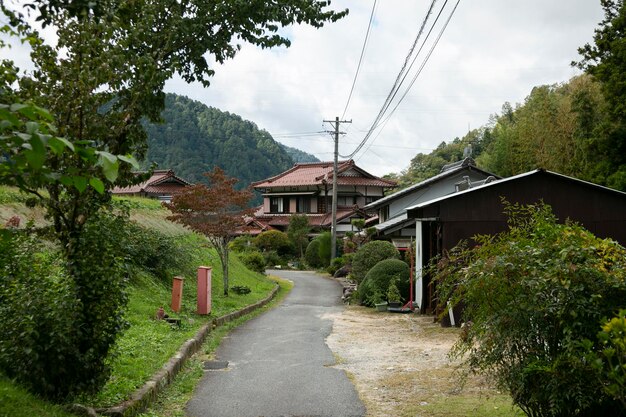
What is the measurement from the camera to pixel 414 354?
11.0 metres

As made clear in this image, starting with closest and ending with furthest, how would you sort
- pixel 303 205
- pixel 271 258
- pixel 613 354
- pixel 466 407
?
pixel 613 354 < pixel 466 407 < pixel 271 258 < pixel 303 205

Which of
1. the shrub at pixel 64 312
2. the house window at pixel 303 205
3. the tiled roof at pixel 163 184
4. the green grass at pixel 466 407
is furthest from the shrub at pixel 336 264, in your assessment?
the shrub at pixel 64 312

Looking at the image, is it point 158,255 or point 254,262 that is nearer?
point 158,255

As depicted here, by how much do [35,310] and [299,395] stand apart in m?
3.54

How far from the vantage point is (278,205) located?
163ft

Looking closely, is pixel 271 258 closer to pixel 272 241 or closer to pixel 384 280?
pixel 272 241

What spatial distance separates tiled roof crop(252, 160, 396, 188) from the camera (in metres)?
46.1

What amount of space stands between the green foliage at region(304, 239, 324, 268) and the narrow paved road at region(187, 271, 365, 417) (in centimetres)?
2531

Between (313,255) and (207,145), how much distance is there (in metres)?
23.6

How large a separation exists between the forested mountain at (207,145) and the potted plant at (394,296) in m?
37.5

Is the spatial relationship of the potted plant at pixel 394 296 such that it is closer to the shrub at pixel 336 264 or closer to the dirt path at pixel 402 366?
the dirt path at pixel 402 366

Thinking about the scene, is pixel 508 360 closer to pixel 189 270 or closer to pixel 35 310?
pixel 35 310

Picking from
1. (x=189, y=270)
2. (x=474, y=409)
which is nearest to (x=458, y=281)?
(x=474, y=409)

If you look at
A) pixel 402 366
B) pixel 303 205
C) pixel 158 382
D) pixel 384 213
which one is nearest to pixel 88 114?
pixel 158 382
